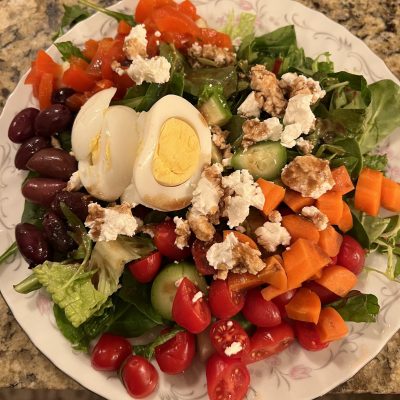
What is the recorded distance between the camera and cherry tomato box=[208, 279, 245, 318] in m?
1.74

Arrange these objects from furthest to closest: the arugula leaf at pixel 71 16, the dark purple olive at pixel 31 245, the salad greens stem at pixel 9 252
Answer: the arugula leaf at pixel 71 16, the salad greens stem at pixel 9 252, the dark purple olive at pixel 31 245

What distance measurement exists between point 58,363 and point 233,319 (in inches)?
27.3

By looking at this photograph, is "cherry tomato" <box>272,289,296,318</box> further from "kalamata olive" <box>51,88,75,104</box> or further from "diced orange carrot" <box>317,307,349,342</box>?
"kalamata olive" <box>51,88,75,104</box>

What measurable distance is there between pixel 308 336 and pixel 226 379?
346 mm

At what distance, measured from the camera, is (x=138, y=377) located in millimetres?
1748

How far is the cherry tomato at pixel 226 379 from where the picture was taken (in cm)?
171

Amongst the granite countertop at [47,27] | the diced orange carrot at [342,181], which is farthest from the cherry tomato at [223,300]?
the granite countertop at [47,27]

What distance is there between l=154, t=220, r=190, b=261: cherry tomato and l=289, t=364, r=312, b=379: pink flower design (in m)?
0.59

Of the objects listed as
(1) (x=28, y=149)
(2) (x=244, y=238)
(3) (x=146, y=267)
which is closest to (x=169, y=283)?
(3) (x=146, y=267)

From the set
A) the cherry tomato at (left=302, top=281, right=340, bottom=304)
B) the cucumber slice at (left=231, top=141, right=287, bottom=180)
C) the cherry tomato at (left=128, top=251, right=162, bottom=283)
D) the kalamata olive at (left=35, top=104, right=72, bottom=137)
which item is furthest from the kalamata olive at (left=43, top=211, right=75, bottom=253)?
the cherry tomato at (left=302, top=281, right=340, bottom=304)

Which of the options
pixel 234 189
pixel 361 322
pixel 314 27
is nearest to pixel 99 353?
pixel 234 189

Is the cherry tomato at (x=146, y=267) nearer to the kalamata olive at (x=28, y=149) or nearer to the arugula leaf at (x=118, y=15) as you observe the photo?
the kalamata olive at (x=28, y=149)

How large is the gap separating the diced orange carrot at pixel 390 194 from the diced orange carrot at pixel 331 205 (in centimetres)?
23

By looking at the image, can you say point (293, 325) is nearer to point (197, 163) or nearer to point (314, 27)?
point (197, 163)
